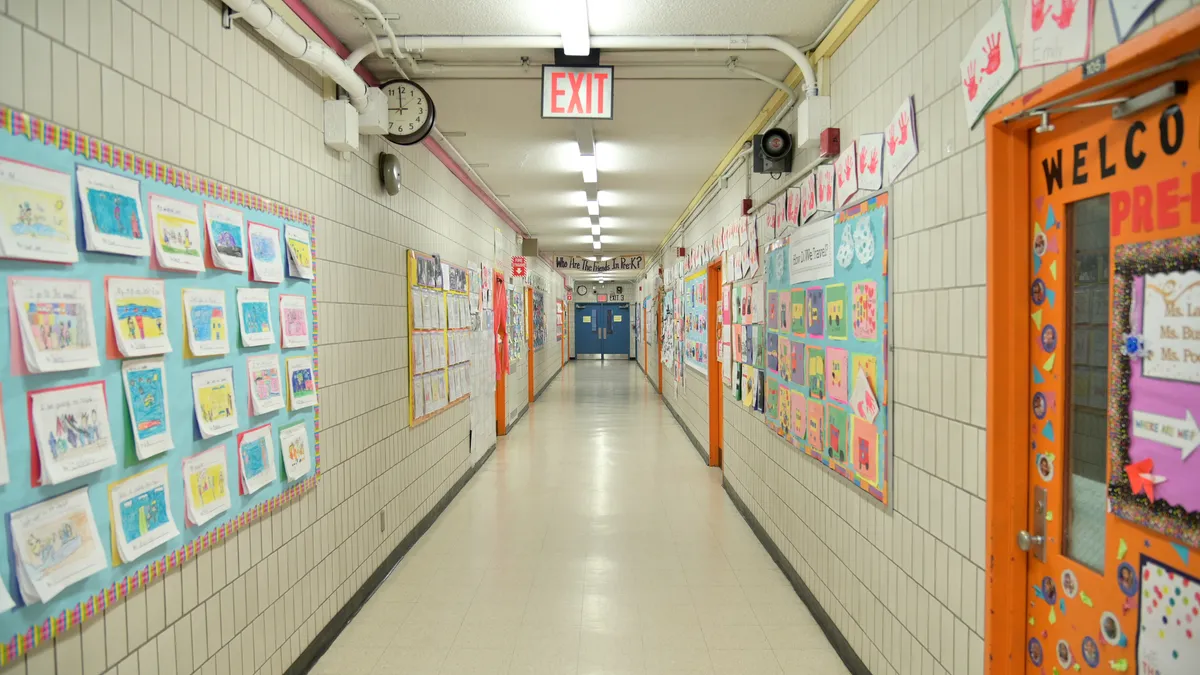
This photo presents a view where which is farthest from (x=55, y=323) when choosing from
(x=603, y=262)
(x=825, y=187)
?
(x=603, y=262)

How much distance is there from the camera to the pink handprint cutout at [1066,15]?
153 cm

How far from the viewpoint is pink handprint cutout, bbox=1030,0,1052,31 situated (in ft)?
5.30

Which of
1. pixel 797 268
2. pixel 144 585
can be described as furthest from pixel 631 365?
pixel 144 585

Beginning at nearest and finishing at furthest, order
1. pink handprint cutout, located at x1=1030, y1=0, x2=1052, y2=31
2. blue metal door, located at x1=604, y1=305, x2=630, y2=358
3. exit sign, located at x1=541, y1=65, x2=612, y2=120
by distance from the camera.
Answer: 1. pink handprint cutout, located at x1=1030, y1=0, x2=1052, y2=31
2. exit sign, located at x1=541, y1=65, x2=612, y2=120
3. blue metal door, located at x1=604, y1=305, x2=630, y2=358

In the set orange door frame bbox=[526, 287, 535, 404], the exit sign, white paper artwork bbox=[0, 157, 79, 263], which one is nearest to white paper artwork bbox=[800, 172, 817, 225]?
the exit sign

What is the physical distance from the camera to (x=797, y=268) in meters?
3.57

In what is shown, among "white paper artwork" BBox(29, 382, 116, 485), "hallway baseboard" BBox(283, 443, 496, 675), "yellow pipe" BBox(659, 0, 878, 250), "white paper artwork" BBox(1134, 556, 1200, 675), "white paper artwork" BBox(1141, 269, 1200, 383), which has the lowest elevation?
"hallway baseboard" BBox(283, 443, 496, 675)

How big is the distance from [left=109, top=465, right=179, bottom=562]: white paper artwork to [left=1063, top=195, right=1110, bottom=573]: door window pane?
254cm

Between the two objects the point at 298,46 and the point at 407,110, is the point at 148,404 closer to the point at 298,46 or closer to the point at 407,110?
the point at 298,46

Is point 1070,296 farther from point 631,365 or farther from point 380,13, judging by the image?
point 631,365

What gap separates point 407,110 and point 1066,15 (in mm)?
3148

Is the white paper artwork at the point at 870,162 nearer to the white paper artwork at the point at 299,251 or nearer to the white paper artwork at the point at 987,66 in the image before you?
the white paper artwork at the point at 987,66

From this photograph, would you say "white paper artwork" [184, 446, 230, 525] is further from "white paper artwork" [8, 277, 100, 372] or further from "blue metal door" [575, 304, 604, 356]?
"blue metal door" [575, 304, 604, 356]

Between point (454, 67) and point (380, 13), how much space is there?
82 centimetres
